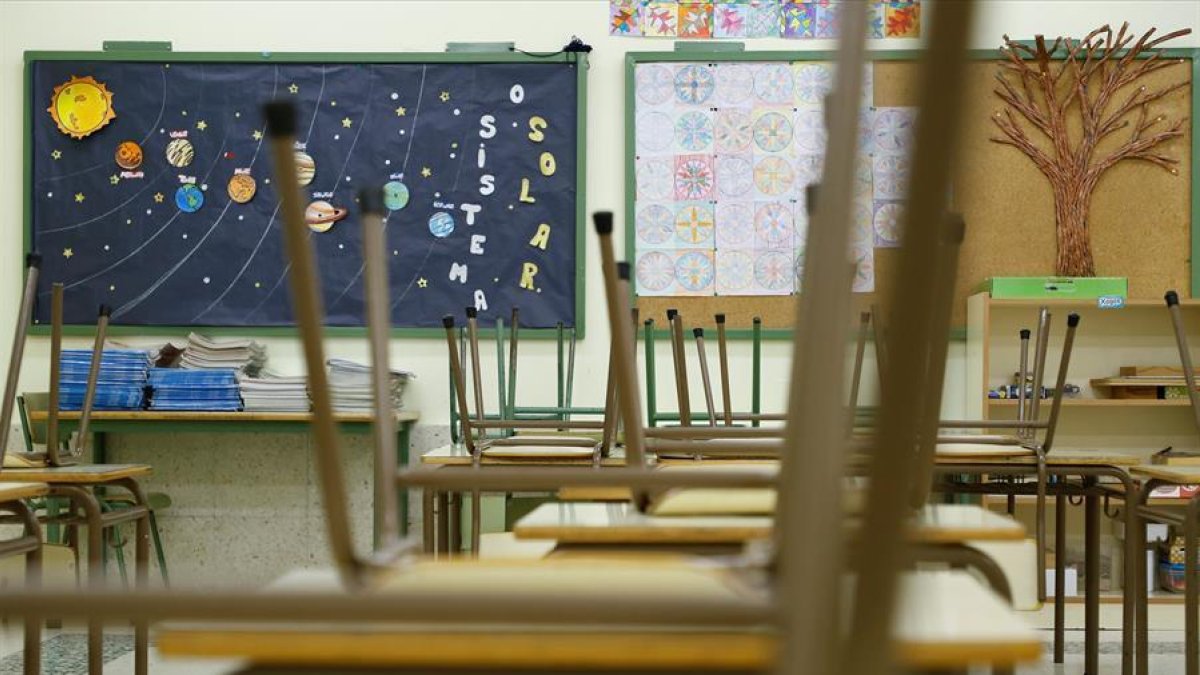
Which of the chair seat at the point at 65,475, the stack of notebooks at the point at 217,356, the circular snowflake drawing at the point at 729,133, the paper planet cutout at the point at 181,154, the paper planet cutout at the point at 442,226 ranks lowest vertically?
the chair seat at the point at 65,475

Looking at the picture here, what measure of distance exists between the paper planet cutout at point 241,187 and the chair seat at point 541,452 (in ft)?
8.47

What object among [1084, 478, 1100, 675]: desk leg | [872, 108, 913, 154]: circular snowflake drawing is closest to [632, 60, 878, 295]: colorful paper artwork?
[1084, 478, 1100, 675]: desk leg

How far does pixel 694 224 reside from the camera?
510 centimetres

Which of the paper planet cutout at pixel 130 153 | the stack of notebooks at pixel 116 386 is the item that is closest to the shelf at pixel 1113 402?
the stack of notebooks at pixel 116 386

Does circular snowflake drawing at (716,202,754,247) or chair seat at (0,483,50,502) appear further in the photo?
circular snowflake drawing at (716,202,754,247)

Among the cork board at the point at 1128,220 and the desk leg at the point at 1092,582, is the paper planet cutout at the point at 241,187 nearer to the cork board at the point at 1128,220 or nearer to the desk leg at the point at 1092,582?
the cork board at the point at 1128,220

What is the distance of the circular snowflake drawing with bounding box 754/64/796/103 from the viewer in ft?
16.8

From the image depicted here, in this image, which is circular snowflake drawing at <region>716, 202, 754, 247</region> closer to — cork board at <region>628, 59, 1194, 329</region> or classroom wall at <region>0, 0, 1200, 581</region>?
classroom wall at <region>0, 0, 1200, 581</region>

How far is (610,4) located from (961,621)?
15.7 ft

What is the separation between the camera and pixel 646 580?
2.32 ft

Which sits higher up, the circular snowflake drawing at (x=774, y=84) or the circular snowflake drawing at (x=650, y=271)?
the circular snowflake drawing at (x=774, y=84)

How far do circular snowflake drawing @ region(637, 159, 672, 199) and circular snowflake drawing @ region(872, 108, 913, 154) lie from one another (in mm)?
4736

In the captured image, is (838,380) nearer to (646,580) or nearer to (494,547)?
(646,580)

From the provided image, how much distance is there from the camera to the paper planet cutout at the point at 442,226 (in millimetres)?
5102
